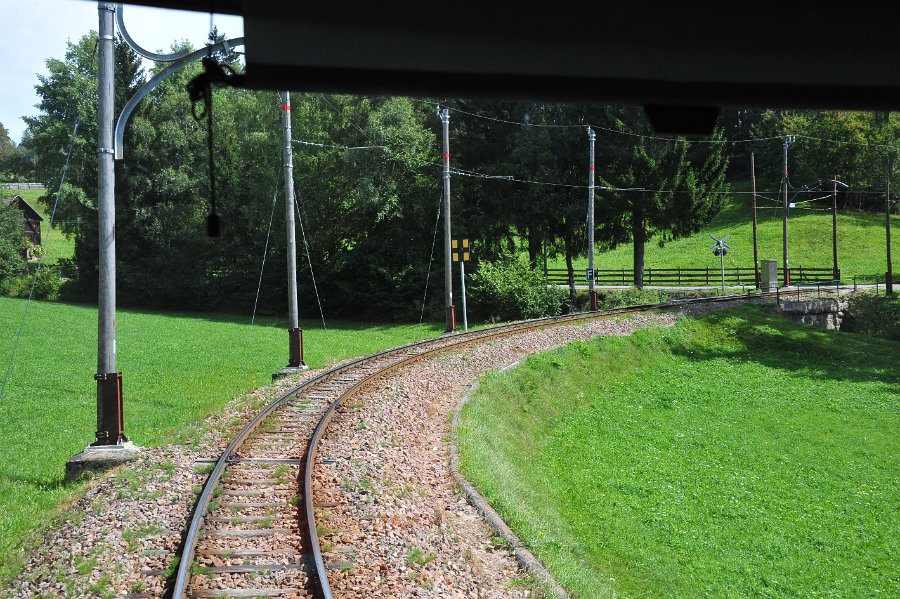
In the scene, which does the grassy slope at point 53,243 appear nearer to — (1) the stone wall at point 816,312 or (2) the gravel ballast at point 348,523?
(1) the stone wall at point 816,312

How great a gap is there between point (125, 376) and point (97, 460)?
1267 centimetres

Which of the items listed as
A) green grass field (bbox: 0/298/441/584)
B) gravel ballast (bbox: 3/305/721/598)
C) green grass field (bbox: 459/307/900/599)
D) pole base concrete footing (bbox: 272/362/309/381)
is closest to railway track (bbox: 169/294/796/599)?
gravel ballast (bbox: 3/305/721/598)

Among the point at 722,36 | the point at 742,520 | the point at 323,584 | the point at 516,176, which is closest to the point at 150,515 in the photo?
the point at 323,584

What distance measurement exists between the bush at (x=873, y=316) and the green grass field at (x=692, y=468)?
10213 millimetres

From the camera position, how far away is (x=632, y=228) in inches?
1857

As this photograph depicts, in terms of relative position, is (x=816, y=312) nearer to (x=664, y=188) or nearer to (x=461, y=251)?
(x=664, y=188)

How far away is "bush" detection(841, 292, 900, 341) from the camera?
38625 millimetres

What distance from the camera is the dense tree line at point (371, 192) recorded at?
44.7 metres

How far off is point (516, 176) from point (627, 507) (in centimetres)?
3372

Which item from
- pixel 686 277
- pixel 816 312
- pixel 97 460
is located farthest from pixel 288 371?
pixel 686 277

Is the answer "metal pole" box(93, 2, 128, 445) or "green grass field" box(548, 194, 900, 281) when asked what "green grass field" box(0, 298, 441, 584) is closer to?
"metal pole" box(93, 2, 128, 445)

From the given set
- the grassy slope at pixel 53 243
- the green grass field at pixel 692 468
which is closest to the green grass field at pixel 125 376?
the green grass field at pixel 692 468

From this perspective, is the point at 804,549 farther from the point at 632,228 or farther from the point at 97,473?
the point at 632,228

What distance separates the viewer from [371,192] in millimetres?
43125
